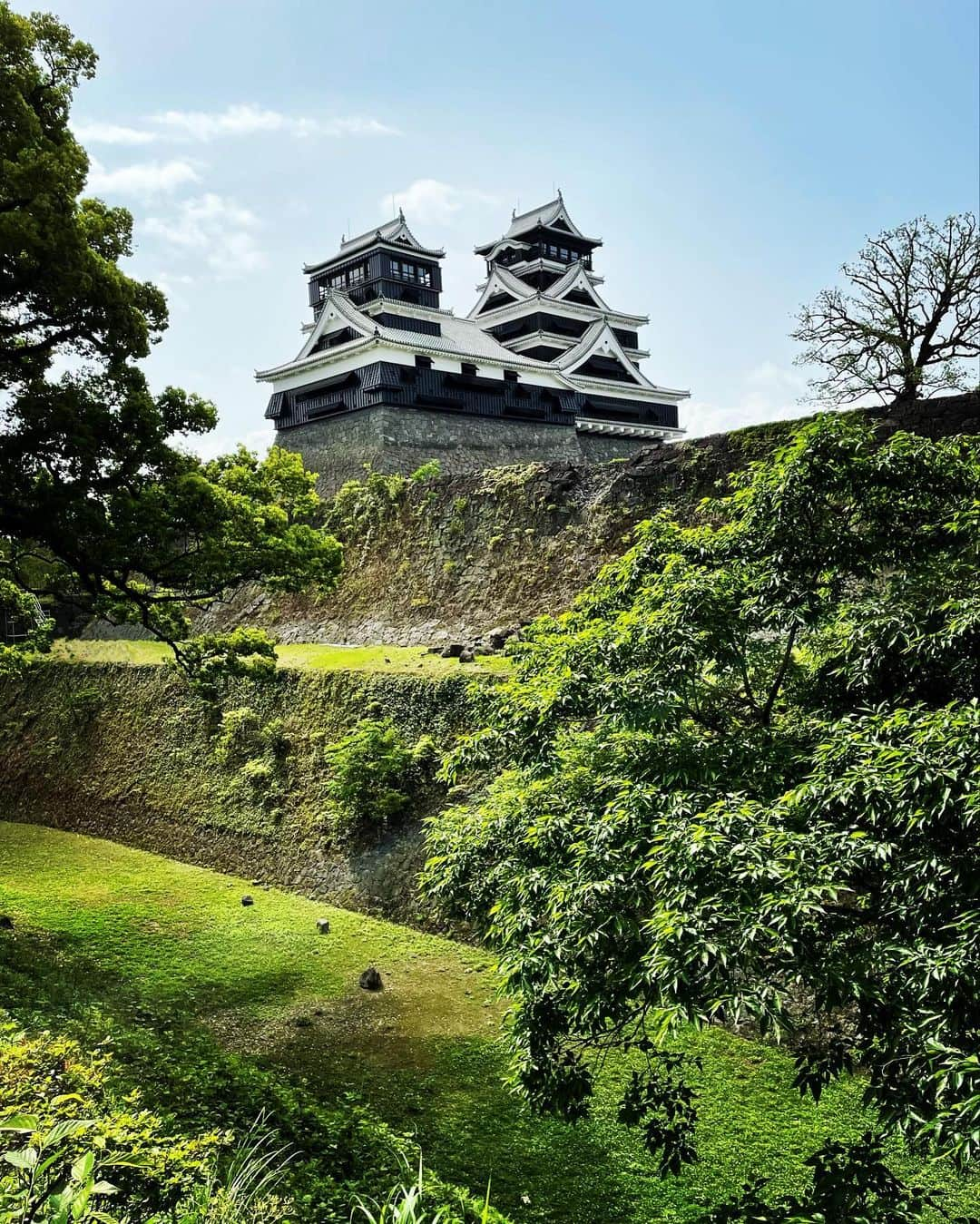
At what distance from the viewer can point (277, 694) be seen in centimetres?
1346

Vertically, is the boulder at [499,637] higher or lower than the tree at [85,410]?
lower

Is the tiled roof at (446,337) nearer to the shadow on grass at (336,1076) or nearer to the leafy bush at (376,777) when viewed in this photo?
the leafy bush at (376,777)

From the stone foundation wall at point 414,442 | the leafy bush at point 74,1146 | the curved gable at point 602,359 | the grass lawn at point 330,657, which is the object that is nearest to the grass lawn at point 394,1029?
the leafy bush at point 74,1146

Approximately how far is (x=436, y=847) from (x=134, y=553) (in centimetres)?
453

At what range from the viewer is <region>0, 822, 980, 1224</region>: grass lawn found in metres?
5.57

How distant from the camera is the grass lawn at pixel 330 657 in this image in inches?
485

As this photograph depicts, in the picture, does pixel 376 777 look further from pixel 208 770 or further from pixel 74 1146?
pixel 74 1146

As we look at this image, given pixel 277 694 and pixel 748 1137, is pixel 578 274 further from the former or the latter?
pixel 748 1137

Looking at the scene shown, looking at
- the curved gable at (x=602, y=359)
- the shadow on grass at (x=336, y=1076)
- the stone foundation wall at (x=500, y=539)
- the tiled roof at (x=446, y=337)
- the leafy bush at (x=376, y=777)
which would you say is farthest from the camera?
the curved gable at (x=602, y=359)

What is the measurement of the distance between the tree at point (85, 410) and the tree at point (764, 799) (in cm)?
410

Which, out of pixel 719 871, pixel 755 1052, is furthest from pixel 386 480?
pixel 719 871

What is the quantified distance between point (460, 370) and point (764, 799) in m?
22.7

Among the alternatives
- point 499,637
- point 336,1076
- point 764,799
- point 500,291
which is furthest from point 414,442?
point 764,799

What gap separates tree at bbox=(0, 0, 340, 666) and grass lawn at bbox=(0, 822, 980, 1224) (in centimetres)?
349
